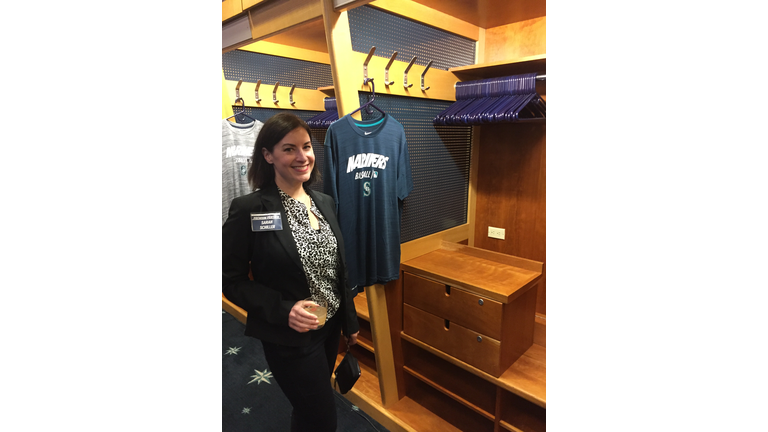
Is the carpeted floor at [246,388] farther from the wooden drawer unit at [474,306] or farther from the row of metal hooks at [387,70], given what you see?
the row of metal hooks at [387,70]

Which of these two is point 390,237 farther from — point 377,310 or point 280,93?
point 280,93

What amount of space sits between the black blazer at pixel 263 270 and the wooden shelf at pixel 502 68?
4.75ft

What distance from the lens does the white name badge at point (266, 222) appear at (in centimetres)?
95

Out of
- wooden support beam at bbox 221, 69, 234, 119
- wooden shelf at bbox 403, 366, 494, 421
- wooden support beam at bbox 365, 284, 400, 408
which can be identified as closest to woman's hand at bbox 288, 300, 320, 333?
wooden support beam at bbox 221, 69, 234, 119

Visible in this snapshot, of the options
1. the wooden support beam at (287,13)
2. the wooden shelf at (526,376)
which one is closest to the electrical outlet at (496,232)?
the wooden shelf at (526,376)

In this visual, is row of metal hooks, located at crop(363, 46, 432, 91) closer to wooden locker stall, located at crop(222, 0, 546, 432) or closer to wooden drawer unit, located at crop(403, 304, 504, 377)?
wooden locker stall, located at crop(222, 0, 546, 432)

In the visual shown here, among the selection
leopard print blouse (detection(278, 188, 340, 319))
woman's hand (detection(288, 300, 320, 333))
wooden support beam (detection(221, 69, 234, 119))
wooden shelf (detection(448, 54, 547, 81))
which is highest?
wooden shelf (detection(448, 54, 547, 81))

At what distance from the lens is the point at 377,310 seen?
73.9 inches

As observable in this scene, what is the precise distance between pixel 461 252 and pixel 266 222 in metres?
1.40

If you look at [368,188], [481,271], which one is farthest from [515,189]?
[368,188]

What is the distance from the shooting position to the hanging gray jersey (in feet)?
3.02

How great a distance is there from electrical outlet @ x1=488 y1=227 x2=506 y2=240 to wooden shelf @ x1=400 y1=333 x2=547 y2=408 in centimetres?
69

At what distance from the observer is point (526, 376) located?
5.49ft

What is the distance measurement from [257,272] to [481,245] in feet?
5.79
